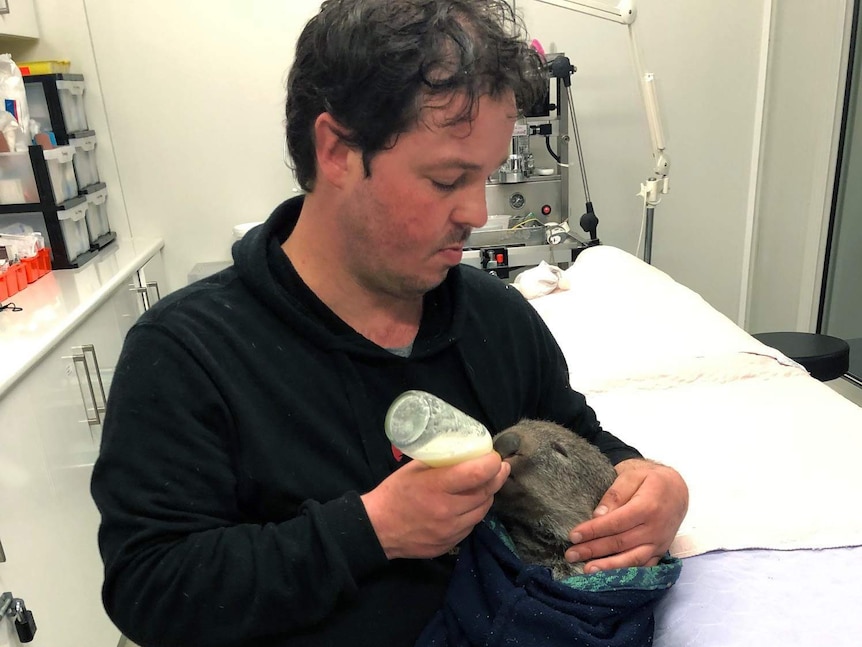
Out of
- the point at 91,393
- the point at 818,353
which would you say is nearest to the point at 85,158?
the point at 91,393

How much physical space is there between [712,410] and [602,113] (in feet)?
6.17

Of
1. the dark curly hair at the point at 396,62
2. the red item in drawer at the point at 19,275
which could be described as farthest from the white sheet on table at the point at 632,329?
the red item in drawer at the point at 19,275

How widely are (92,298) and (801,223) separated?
9.69ft

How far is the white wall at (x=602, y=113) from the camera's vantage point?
9.44 feet

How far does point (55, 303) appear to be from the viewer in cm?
210

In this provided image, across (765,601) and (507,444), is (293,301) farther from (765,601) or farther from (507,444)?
(765,601)

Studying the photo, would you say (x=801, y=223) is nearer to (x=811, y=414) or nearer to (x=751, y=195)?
(x=751, y=195)

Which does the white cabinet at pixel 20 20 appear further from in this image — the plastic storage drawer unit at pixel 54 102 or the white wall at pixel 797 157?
the white wall at pixel 797 157

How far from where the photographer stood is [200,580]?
30.1 inches

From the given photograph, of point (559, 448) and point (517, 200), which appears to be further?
point (517, 200)

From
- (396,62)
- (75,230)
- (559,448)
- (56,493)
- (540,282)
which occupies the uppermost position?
(396,62)

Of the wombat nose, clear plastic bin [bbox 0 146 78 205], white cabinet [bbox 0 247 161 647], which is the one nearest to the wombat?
the wombat nose

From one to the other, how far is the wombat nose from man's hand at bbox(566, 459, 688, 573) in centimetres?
13

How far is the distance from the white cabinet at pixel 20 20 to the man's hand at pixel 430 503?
2549 millimetres
